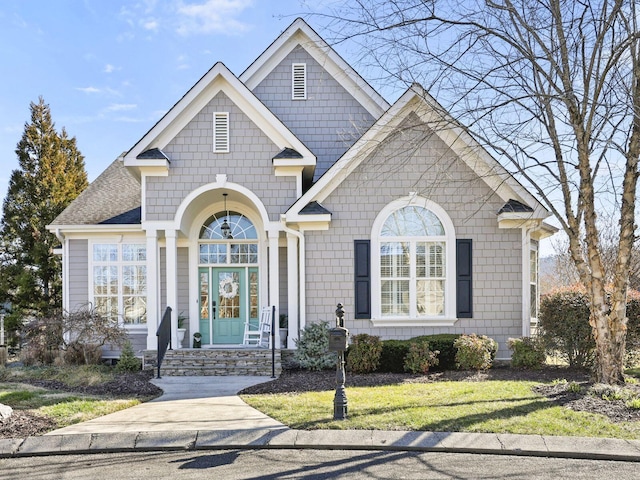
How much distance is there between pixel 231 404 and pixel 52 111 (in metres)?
17.9

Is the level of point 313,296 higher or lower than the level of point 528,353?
higher

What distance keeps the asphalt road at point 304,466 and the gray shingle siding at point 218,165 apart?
7.62m

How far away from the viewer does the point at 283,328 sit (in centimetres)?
1416

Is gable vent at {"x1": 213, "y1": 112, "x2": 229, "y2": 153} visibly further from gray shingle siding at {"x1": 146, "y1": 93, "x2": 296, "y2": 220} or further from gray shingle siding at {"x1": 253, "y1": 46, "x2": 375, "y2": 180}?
gray shingle siding at {"x1": 253, "y1": 46, "x2": 375, "y2": 180}

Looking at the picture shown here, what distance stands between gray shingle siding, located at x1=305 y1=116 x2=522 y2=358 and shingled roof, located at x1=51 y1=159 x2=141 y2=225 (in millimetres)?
5234

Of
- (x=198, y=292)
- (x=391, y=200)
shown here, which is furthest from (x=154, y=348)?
(x=391, y=200)

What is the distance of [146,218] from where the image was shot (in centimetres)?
1318

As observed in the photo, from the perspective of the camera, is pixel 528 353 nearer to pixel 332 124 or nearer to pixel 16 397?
pixel 332 124

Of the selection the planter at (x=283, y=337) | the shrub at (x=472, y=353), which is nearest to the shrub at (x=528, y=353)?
the shrub at (x=472, y=353)

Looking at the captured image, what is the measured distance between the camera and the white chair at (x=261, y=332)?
13727mm

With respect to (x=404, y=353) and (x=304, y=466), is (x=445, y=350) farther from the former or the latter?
(x=304, y=466)

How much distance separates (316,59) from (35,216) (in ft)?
40.9

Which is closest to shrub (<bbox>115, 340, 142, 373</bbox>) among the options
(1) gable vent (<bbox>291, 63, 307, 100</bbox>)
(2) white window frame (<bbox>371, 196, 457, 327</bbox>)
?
(2) white window frame (<bbox>371, 196, 457, 327</bbox>)

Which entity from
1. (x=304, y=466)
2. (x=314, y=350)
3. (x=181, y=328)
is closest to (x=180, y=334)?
(x=181, y=328)
